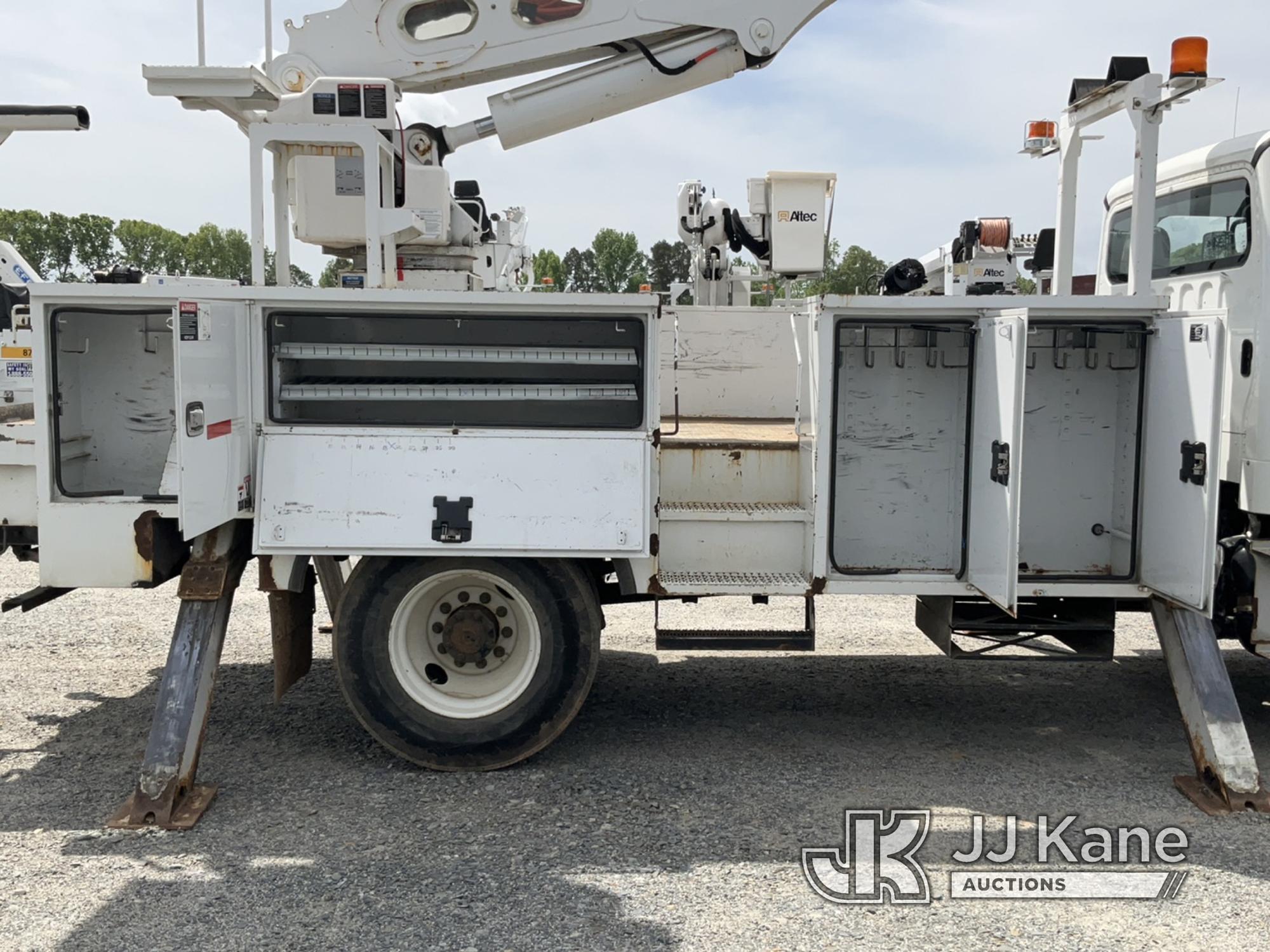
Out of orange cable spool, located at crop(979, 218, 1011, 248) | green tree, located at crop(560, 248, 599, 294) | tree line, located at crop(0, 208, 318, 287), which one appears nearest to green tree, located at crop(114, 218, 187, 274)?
tree line, located at crop(0, 208, 318, 287)

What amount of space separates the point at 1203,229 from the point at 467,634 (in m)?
4.10

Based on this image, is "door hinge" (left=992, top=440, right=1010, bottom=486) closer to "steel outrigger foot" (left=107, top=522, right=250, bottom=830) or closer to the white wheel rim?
the white wheel rim

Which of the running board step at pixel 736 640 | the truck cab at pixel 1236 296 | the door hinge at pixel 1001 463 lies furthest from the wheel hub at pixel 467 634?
the truck cab at pixel 1236 296

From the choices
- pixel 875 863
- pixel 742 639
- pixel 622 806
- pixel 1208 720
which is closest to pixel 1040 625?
pixel 1208 720

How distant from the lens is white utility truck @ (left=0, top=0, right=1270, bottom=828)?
15.0 ft

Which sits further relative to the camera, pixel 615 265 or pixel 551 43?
pixel 615 265

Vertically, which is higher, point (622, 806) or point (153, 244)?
point (153, 244)

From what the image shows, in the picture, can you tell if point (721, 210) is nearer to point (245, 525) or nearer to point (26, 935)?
point (245, 525)

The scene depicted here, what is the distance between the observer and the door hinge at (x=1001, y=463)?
4.52 meters

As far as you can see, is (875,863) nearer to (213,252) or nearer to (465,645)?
(465,645)

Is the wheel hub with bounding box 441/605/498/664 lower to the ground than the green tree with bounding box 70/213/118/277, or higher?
lower

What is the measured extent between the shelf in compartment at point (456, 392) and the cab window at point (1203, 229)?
116 inches

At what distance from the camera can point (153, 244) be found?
68.6 m

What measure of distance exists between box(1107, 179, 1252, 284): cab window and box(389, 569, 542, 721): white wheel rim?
372cm
